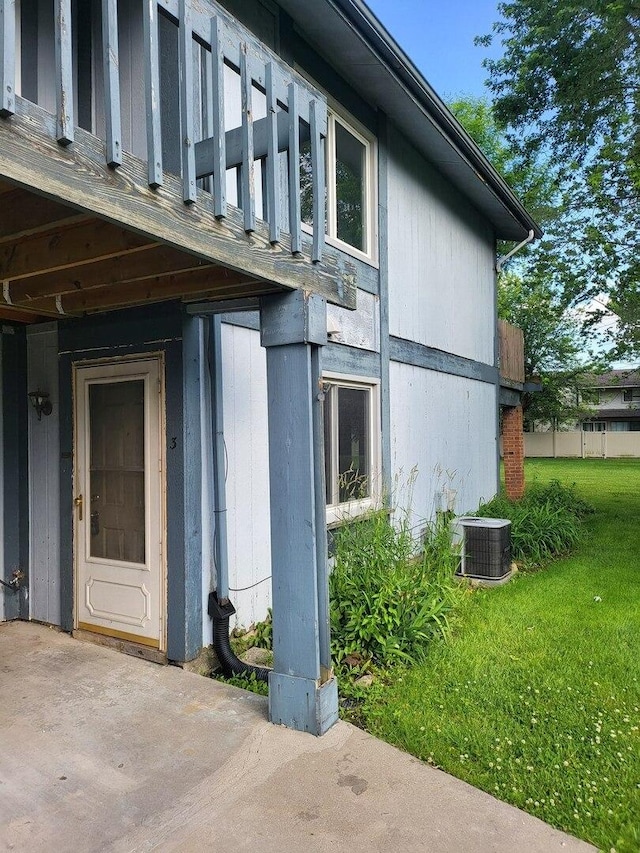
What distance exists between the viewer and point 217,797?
8.30 feet

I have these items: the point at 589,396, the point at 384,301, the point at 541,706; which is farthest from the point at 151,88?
the point at 589,396

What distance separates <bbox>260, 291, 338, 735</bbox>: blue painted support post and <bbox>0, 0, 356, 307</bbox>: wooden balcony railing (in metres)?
0.27

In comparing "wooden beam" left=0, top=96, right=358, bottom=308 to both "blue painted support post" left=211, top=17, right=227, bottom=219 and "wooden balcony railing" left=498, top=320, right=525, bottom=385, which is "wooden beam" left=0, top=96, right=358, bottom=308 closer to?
"blue painted support post" left=211, top=17, right=227, bottom=219

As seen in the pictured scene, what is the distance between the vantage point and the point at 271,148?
2.72m

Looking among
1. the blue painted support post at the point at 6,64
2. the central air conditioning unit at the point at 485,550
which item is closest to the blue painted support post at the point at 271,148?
the blue painted support post at the point at 6,64

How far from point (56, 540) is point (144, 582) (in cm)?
100

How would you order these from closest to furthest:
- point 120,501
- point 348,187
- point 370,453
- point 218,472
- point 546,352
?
point 218,472 → point 120,501 → point 348,187 → point 370,453 → point 546,352

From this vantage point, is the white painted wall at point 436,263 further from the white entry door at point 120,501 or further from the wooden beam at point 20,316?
the wooden beam at point 20,316

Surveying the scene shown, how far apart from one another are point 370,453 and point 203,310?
9.75 feet

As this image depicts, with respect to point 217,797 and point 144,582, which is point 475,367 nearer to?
point 144,582

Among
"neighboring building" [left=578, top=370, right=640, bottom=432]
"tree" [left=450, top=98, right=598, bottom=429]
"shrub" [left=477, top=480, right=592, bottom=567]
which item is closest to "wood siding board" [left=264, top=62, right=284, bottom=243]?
"shrub" [left=477, top=480, right=592, bottom=567]

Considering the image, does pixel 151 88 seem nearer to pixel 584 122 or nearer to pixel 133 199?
pixel 133 199

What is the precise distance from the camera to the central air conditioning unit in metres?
6.39

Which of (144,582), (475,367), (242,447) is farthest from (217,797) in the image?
(475,367)
